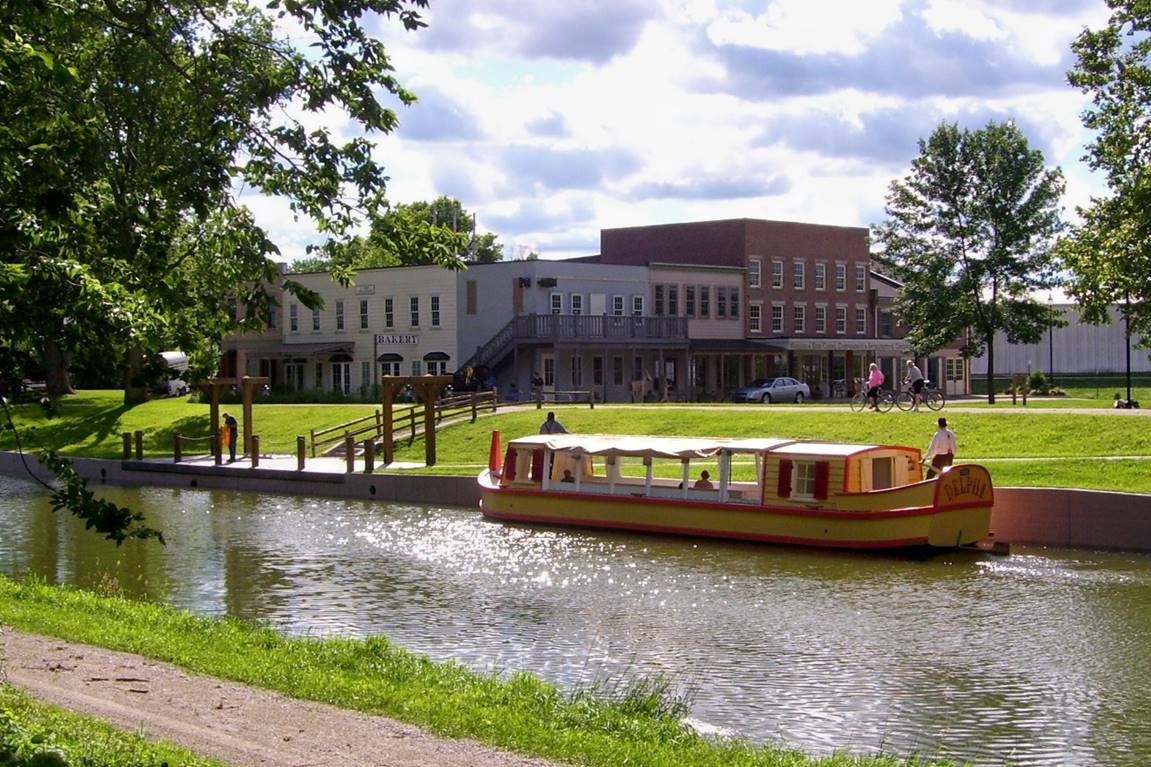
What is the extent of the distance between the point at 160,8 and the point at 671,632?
10.6 m

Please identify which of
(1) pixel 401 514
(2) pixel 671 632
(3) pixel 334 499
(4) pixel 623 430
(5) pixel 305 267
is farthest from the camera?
(5) pixel 305 267

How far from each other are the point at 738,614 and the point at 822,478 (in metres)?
7.56

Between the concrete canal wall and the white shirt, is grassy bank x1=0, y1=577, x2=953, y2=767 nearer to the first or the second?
the concrete canal wall

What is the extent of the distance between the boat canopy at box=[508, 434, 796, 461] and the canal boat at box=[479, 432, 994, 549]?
0.03 metres

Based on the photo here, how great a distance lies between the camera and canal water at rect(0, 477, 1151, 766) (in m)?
13.9

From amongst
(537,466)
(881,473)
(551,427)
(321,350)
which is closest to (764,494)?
(881,473)

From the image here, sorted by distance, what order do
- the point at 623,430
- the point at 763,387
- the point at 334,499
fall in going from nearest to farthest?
the point at 334,499 → the point at 623,430 → the point at 763,387

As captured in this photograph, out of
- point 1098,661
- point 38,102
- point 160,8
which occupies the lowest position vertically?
point 1098,661

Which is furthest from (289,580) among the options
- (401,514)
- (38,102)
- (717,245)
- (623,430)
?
(717,245)

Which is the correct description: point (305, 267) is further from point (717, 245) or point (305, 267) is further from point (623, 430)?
point (623, 430)

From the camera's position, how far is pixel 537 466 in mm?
31891

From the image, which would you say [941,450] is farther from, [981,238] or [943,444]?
[981,238]

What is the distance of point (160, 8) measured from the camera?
11.9m

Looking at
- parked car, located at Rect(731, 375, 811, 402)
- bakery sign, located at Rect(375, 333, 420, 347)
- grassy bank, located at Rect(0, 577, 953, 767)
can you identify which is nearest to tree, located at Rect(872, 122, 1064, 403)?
parked car, located at Rect(731, 375, 811, 402)
